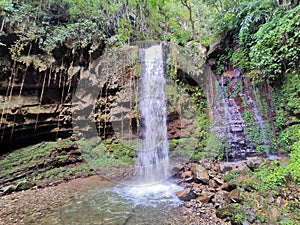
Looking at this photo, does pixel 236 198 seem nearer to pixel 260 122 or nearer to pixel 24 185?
pixel 260 122

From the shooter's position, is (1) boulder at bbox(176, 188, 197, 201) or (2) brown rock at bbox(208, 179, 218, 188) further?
(2) brown rock at bbox(208, 179, 218, 188)

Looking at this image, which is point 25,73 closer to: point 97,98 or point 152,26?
point 97,98

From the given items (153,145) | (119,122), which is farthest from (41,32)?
(153,145)

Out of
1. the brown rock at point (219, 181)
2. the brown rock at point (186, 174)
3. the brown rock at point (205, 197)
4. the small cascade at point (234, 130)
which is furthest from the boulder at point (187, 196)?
the small cascade at point (234, 130)

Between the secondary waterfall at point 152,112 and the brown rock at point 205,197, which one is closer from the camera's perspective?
the brown rock at point 205,197

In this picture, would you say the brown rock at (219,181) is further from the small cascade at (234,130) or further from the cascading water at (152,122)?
the small cascade at (234,130)

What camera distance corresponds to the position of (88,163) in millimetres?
6480

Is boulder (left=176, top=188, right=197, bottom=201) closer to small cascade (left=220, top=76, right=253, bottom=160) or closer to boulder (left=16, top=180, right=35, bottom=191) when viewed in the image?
small cascade (left=220, top=76, right=253, bottom=160)

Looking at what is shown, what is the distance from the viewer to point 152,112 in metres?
7.09

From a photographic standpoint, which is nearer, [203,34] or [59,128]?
[59,128]

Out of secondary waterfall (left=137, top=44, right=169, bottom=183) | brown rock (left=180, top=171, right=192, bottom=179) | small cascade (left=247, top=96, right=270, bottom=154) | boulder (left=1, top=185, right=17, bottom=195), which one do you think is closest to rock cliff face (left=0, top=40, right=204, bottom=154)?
secondary waterfall (left=137, top=44, right=169, bottom=183)

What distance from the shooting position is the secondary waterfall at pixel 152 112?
670cm

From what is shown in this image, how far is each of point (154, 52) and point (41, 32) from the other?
13.7 ft

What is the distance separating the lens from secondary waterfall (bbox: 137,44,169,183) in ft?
22.0
